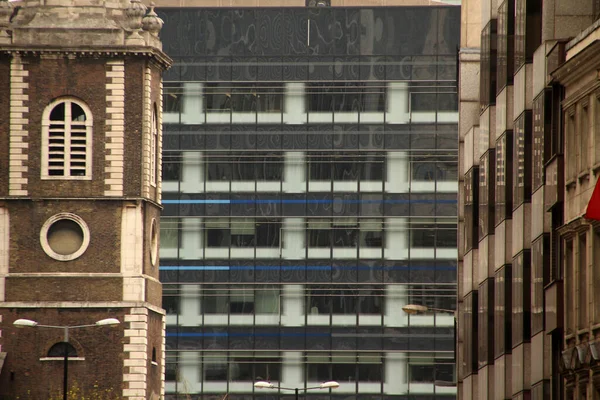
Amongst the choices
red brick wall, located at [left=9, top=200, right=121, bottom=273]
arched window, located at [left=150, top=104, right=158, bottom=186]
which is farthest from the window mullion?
arched window, located at [left=150, top=104, right=158, bottom=186]

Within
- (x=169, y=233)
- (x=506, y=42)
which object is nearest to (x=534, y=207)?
(x=506, y=42)

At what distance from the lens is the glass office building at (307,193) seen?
107000 mm

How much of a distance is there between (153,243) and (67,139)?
20.2 feet

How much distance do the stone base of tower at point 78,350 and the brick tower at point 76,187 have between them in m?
0.04

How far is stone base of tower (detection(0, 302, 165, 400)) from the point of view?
271 ft

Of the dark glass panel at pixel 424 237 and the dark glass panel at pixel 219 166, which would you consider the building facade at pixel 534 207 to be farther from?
the dark glass panel at pixel 219 166

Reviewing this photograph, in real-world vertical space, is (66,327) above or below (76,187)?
below

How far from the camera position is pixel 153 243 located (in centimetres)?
8675

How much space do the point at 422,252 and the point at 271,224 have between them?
26.9 ft

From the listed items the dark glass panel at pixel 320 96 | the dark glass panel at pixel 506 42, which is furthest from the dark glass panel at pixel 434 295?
the dark glass panel at pixel 506 42

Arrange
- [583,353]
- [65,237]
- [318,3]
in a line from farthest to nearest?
[318,3], [65,237], [583,353]

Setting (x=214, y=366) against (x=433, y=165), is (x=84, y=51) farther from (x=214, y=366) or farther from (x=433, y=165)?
(x=433, y=165)

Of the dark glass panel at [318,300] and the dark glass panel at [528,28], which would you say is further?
the dark glass panel at [318,300]

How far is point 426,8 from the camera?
352 feet
